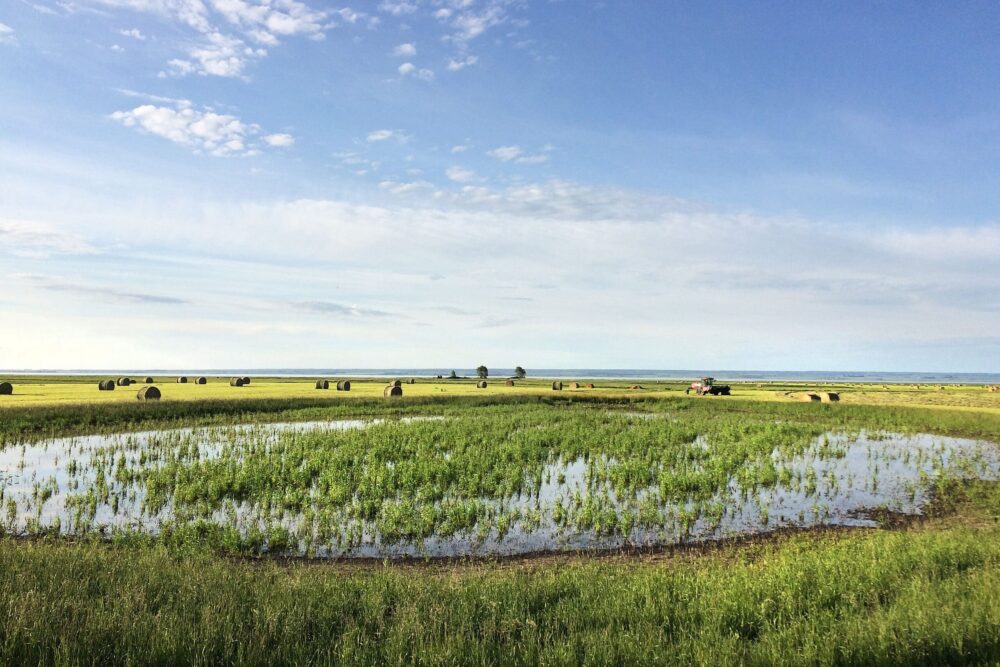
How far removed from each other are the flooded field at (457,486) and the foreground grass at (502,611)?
2465mm

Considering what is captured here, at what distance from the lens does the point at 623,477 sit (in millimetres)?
17312

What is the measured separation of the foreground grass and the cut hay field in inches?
1.5

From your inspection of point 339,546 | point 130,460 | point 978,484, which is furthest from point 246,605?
point 978,484

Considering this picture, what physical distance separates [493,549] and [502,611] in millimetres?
4069

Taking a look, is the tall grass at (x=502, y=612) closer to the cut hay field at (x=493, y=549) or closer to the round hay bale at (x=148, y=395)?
the cut hay field at (x=493, y=549)

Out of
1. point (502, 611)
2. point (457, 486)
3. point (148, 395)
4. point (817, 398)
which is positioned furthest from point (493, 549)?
point (817, 398)

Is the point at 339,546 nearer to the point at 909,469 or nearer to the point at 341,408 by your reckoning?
the point at 909,469

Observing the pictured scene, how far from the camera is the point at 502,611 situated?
281 inches

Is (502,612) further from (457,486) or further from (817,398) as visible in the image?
(817,398)

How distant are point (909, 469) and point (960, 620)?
17302 millimetres

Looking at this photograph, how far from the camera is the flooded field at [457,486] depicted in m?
12.0

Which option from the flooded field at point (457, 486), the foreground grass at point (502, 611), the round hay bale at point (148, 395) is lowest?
the flooded field at point (457, 486)

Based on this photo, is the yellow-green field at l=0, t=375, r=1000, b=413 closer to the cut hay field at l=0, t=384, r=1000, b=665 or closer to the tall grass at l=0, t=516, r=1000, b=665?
the cut hay field at l=0, t=384, r=1000, b=665

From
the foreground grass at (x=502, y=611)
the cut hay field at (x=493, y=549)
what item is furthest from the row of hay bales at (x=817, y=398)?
the foreground grass at (x=502, y=611)
